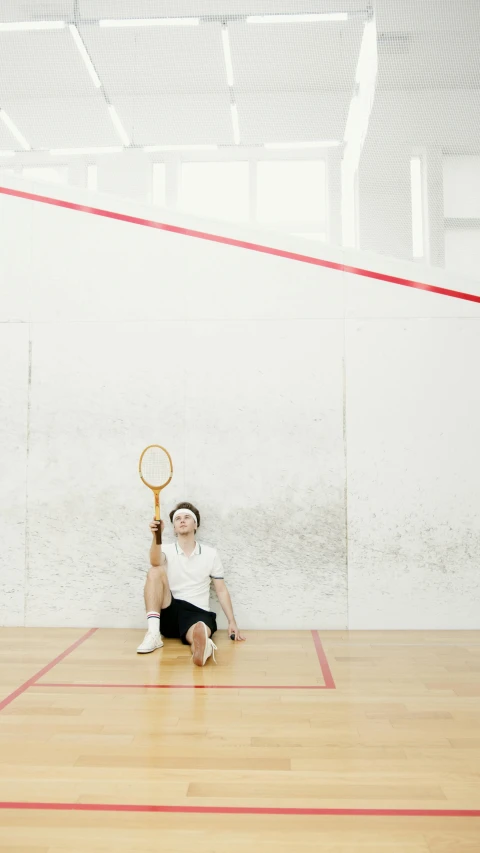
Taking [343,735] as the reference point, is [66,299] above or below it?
above

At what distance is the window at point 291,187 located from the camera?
3.77 meters

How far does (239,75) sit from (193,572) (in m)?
2.52

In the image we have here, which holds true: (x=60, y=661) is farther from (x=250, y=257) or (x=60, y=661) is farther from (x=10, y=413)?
(x=250, y=257)

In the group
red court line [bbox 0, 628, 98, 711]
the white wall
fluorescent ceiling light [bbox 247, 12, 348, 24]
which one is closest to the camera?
red court line [bbox 0, 628, 98, 711]

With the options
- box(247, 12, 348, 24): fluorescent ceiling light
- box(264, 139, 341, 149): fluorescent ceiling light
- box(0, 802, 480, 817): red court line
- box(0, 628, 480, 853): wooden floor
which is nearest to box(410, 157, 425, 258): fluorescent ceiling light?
box(264, 139, 341, 149): fluorescent ceiling light

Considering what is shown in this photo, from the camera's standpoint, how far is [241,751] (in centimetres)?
199

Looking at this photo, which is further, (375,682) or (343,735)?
(375,682)

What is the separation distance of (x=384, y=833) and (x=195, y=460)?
2388mm

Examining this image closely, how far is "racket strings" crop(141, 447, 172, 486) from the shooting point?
3682 mm

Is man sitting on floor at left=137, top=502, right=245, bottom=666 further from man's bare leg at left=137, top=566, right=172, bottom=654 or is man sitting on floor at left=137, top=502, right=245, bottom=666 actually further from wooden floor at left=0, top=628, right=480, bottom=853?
wooden floor at left=0, top=628, right=480, bottom=853

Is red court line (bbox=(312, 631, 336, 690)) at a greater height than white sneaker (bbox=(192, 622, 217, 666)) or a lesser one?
lesser

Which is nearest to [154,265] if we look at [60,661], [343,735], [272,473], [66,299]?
[66,299]

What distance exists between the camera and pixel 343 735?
211cm

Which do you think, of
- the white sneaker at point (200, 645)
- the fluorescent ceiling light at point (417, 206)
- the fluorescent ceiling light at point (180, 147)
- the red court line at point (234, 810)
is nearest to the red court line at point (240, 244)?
the fluorescent ceiling light at point (417, 206)
